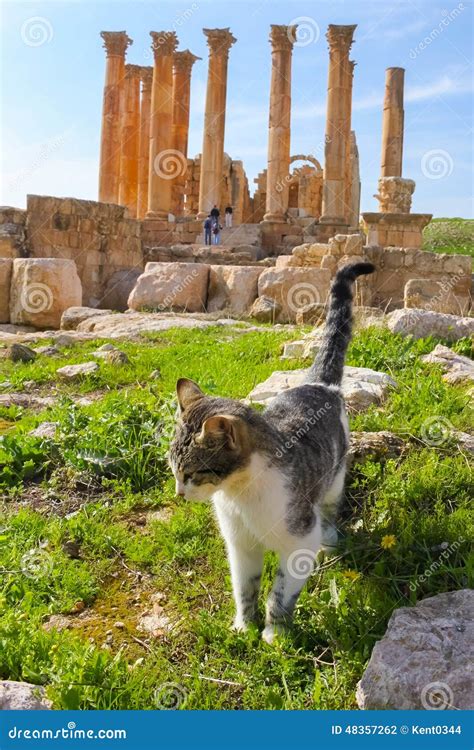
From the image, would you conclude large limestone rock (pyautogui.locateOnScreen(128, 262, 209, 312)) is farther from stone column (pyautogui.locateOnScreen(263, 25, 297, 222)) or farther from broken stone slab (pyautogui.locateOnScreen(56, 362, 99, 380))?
stone column (pyautogui.locateOnScreen(263, 25, 297, 222))

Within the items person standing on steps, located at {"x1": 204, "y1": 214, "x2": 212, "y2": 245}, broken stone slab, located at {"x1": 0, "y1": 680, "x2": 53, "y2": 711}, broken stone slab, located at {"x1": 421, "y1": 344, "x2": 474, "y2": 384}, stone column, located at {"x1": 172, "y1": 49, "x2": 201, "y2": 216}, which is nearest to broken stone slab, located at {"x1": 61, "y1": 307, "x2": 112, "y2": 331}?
broken stone slab, located at {"x1": 421, "y1": 344, "x2": 474, "y2": 384}

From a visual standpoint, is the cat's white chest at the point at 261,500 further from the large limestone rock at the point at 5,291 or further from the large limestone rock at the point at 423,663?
the large limestone rock at the point at 5,291

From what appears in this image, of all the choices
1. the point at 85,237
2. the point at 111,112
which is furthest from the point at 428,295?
the point at 111,112

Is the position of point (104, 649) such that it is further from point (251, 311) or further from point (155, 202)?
point (155, 202)

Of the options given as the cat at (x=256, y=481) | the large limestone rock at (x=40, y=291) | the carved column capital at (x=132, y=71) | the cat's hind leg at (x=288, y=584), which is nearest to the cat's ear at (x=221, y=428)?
the cat at (x=256, y=481)

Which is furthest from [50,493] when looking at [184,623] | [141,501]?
[184,623]

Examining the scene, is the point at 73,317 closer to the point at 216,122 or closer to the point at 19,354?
the point at 19,354

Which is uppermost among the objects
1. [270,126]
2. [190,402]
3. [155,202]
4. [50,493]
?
[270,126]

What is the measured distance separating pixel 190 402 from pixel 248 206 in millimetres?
36580

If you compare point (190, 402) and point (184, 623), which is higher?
point (190, 402)

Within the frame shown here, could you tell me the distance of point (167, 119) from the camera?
2872 centimetres

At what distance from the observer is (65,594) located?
3.47m

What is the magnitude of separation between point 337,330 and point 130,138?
30579 mm

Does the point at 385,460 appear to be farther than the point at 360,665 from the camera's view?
Yes
